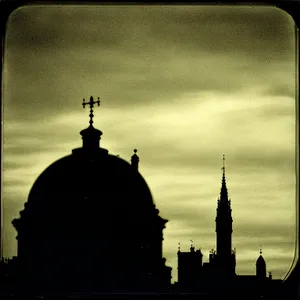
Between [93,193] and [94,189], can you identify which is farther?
[94,189]

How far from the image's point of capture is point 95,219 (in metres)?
13.9

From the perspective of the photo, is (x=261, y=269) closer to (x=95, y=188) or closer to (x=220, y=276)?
(x=220, y=276)

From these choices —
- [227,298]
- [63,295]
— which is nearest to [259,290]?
[227,298]

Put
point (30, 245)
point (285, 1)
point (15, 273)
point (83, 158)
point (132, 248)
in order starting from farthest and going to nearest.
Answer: point (83, 158) < point (132, 248) < point (30, 245) < point (15, 273) < point (285, 1)

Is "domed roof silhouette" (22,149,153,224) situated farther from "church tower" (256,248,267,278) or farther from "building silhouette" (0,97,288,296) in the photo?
"church tower" (256,248,267,278)

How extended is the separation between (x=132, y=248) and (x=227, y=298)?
689 cm

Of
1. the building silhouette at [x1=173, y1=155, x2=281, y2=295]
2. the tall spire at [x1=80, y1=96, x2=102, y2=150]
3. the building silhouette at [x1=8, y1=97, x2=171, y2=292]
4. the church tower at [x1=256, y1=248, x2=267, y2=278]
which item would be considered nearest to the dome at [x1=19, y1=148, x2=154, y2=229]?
the building silhouette at [x1=8, y1=97, x2=171, y2=292]

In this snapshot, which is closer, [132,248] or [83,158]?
[132,248]

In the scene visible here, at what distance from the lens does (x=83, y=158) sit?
1484 cm

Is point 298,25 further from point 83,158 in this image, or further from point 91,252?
point 83,158

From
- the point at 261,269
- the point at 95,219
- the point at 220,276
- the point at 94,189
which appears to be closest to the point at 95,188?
the point at 94,189

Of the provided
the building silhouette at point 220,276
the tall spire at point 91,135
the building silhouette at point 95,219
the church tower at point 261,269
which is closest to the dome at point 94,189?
the building silhouette at point 95,219

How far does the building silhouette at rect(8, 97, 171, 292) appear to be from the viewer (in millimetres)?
12469

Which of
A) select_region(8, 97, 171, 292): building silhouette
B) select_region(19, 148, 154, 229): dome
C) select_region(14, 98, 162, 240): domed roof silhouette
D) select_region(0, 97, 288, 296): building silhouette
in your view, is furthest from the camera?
select_region(19, 148, 154, 229): dome
